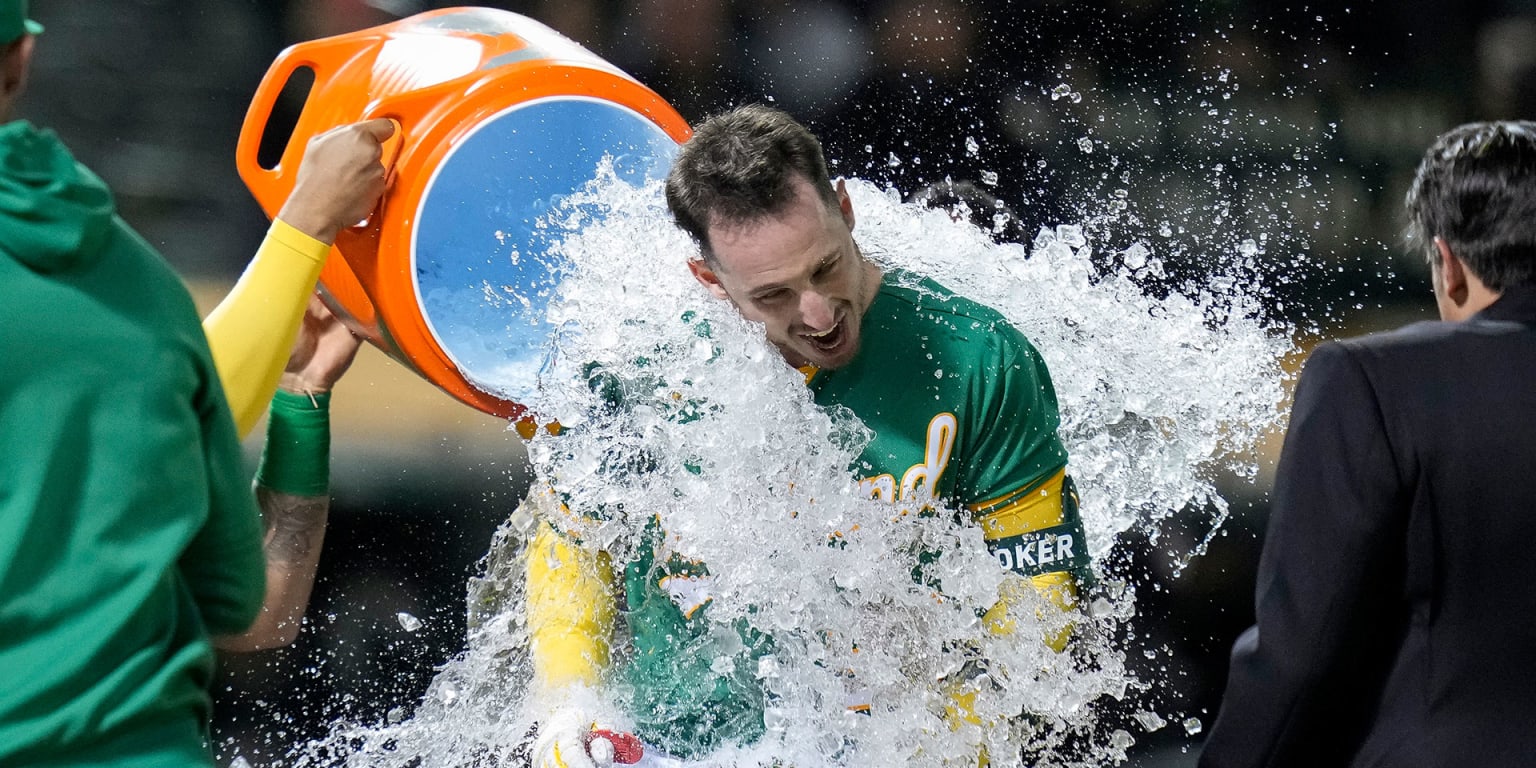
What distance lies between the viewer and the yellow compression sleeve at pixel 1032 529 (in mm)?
1335

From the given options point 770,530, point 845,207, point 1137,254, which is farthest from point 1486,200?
point 1137,254

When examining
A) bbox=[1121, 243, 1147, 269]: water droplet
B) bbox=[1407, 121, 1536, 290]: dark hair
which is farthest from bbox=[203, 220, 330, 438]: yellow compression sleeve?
bbox=[1121, 243, 1147, 269]: water droplet

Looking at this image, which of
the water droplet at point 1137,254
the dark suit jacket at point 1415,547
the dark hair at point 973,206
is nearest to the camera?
the dark suit jacket at point 1415,547

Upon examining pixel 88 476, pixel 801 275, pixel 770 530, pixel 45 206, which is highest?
pixel 45 206

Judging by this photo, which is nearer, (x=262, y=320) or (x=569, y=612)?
(x=262, y=320)

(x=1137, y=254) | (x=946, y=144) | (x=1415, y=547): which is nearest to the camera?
(x=1415, y=547)

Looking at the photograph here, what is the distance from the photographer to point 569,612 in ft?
4.98

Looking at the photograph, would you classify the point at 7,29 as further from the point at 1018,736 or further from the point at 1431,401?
the point at 1018,736

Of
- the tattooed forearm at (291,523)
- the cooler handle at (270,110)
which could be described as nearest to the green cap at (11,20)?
the cooler handle at (270,110)

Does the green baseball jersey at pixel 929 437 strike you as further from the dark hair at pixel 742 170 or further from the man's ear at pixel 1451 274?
the man's ear at pixel 1451 274

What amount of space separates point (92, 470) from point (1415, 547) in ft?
2.88

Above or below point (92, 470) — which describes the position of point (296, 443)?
below

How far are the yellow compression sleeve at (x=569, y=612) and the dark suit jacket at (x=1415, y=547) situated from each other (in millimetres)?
723

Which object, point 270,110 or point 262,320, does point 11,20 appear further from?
point 270,110
